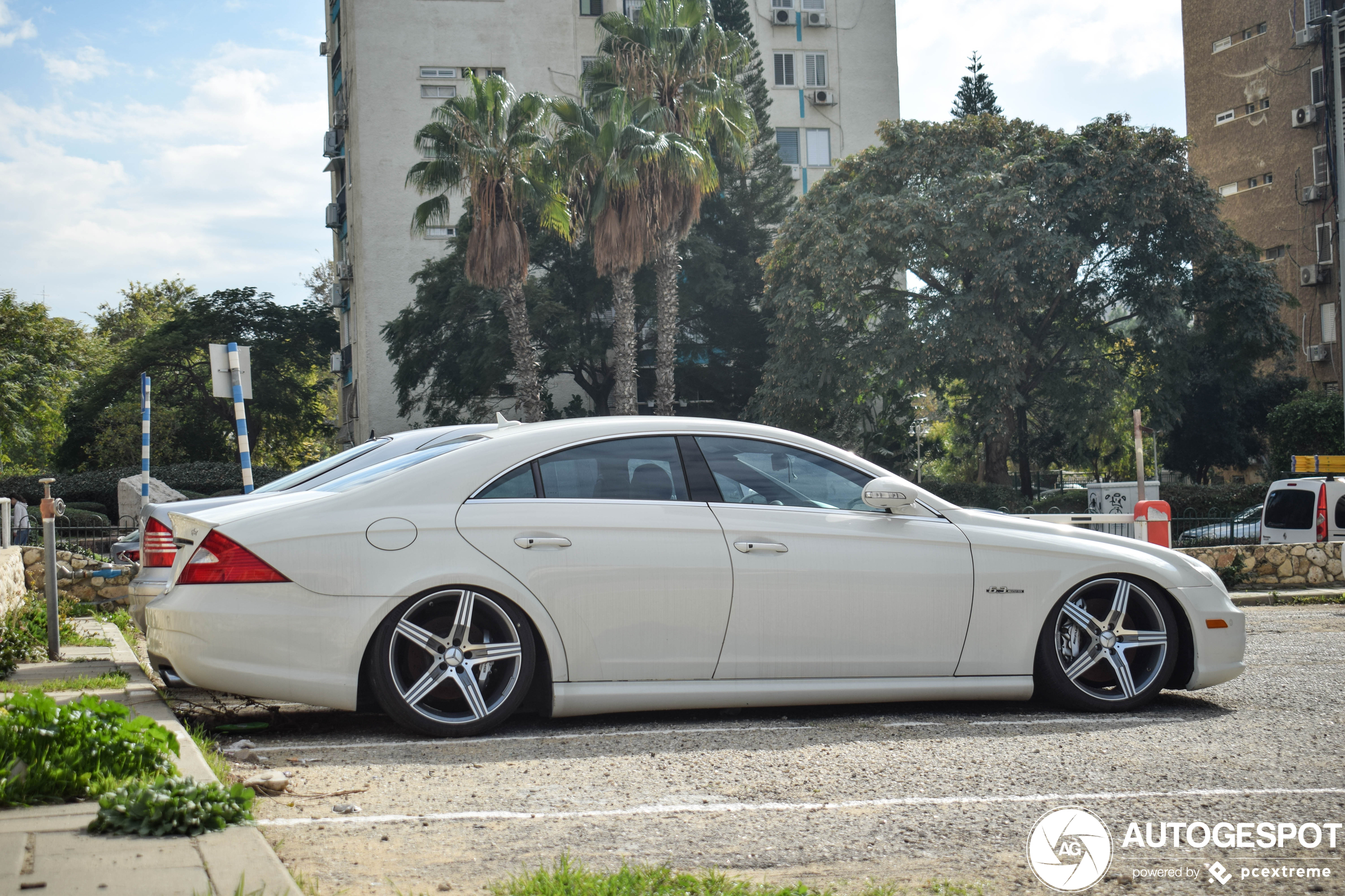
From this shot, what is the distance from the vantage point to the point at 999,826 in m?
3.84

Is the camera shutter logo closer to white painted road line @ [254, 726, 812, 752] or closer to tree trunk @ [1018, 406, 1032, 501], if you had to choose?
white painted road line @ [254, 726, 812, 752]

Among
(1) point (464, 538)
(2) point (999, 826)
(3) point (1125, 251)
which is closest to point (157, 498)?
(1) point (464, 538)

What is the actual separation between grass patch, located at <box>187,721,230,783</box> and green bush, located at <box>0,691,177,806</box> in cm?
24

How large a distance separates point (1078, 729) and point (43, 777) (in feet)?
13.6

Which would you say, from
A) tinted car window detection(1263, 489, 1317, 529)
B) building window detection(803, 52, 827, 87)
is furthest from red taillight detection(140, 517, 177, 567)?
building window detection(803, 52, 827, 87)

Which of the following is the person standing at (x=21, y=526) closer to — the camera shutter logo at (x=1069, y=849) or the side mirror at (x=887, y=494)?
the side mirror at (x=887, y=494)

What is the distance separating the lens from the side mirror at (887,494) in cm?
579

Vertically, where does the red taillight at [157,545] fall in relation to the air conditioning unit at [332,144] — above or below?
below

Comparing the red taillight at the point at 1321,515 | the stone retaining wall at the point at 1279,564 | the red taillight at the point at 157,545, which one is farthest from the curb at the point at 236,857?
the red taillight at the point at 1321,515

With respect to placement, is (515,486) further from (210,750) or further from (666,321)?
(666,321)

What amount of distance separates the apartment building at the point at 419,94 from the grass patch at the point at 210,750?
38.6 meters

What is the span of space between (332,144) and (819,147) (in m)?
A: 19.6

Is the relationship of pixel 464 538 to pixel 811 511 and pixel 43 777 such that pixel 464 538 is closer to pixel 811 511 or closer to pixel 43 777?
pixel 811 511

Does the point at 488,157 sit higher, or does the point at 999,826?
the point at 488,157
